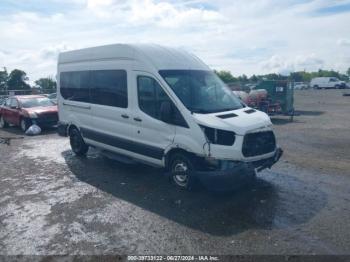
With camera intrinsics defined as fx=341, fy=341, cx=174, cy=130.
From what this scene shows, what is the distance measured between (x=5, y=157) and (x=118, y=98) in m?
5.22

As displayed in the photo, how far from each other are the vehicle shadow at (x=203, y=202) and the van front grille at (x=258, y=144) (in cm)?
83

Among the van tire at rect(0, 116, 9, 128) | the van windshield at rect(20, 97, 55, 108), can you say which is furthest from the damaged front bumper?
the van tire at rect(0, 116, 9, 128)

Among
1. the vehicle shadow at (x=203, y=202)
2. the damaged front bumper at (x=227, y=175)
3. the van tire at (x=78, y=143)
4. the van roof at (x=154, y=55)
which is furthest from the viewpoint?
the van tire at (x=78, y=143)

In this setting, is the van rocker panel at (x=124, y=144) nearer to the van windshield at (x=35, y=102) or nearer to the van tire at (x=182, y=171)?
the van tire at (x=182, y=171)

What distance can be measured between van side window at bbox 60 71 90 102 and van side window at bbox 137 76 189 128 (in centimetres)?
241

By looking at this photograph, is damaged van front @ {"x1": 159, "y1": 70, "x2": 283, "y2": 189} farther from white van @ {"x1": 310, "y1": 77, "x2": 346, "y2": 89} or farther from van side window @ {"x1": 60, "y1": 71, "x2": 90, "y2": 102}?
white van @ {"x1": 310, "y1": 77, "x2": 346, "y2": 89}

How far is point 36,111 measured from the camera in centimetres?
1541

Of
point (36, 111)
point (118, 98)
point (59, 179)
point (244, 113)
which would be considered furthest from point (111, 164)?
point (36, 111)

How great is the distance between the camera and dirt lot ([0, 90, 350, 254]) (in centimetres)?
473

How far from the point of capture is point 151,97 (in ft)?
23.0

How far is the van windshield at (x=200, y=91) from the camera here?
659 cm

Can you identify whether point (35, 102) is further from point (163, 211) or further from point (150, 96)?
point (163, 211)

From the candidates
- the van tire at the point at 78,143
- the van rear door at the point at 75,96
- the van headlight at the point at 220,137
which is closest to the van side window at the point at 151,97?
the van headlight at the point at 220,137

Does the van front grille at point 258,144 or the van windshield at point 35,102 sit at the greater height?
the van windshield at point 35,102
